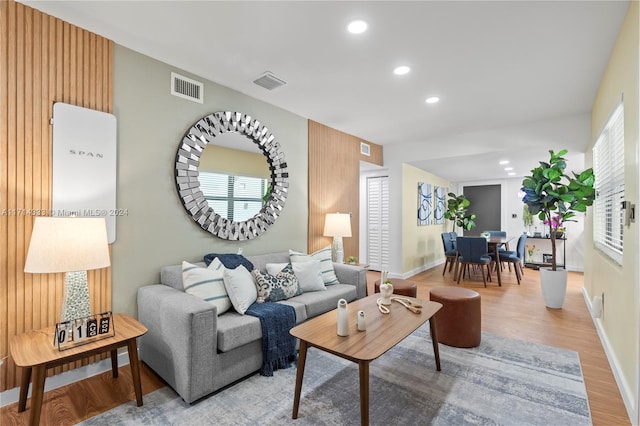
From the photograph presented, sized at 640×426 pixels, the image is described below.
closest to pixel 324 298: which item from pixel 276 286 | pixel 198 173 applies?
pixel 276 286

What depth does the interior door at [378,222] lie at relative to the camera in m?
6.68

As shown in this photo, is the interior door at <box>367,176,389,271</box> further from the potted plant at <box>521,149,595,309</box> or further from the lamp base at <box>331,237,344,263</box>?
the potted plant at <box>521,149,595,309</box>

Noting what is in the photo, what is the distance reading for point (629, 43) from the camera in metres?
2.08

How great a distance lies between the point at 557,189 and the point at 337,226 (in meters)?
2.75

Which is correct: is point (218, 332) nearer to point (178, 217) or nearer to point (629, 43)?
point (178, 217)

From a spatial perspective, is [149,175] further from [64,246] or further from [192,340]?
[192,340]

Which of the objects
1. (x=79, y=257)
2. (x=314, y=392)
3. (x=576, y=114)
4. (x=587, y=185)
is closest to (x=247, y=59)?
(x=79, y=257)

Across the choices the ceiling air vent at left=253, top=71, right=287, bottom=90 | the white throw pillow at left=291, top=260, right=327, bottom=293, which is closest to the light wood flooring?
the white throw pillow at left=291, top=260, right=327, bottom=293

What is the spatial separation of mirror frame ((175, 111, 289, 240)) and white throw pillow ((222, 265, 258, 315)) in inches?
28.1

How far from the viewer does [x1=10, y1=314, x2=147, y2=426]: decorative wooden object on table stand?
1.63m

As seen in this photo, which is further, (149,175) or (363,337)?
(149,175)

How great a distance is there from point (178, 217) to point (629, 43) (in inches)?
144

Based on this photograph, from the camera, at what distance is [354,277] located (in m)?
3.66

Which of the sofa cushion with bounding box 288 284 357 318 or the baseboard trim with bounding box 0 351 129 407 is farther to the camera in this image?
the sofa cushion with bounding box 288 284 357 318
